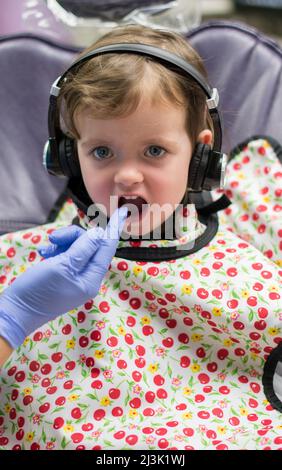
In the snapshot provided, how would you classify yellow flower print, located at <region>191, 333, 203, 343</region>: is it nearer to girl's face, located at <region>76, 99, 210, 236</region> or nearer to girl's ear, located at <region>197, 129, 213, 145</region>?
girl's face, located at <region>76, 99, 210, 236</region>

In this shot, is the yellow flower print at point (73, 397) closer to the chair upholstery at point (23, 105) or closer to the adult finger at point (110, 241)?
the adult finger at point (110, 241)

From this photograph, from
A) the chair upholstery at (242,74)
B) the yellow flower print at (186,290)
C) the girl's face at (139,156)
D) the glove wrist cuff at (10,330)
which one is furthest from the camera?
the chair upholstery at (242,74)

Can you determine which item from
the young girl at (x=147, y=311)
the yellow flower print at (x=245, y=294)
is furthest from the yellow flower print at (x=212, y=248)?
the yellow flower print at (x=245, y=294)

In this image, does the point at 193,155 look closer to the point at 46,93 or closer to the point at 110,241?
the point at 110,241

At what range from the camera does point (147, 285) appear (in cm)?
114

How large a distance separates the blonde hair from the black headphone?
0.02m

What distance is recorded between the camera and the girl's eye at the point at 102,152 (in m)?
1.05

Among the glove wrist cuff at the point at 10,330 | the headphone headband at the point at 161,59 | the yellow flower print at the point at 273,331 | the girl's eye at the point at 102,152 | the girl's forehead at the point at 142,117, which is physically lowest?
the yellow flower print at the point at 273,331

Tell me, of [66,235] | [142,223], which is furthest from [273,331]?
[66,235]

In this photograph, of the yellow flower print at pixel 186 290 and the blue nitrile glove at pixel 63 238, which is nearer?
the blue nitrile glove at pixel 63 238

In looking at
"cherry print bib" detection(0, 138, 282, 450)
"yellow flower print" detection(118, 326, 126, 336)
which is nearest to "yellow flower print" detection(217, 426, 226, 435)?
"cherry print bib" detection(0, 138, 282, 450)

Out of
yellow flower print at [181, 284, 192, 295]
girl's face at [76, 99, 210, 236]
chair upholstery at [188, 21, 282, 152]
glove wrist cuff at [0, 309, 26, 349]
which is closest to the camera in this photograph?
glove wrist cuff at [0, 309, 26, 349]

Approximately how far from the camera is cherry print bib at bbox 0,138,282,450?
1023mm

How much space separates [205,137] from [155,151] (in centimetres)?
13
